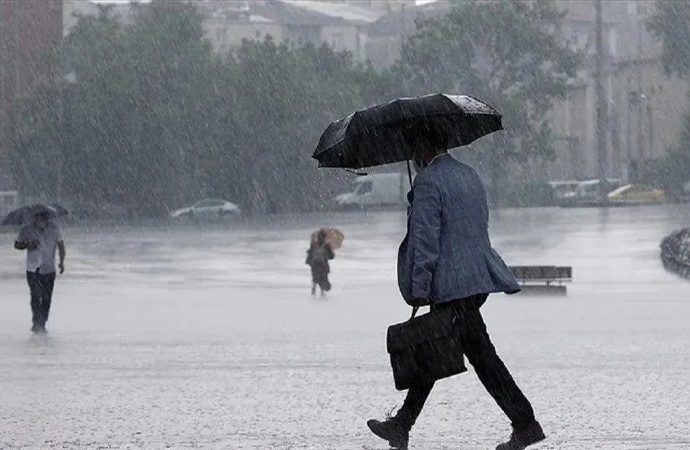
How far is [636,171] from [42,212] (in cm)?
7591

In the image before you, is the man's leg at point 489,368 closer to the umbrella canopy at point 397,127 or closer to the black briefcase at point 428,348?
the black briefcase at point 428,348

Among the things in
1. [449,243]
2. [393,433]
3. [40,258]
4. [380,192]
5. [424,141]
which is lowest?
[380,192]

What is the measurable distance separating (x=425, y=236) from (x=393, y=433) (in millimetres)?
1115

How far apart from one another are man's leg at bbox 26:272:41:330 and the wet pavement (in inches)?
10.1

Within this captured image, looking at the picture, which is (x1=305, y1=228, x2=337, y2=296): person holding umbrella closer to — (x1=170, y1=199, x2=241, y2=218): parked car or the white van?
(x1=170, y1=199, x2=241, y2=218): parked car

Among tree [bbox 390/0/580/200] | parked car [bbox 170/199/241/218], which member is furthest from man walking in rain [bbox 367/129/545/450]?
tree [bbox 390/0/580/200]

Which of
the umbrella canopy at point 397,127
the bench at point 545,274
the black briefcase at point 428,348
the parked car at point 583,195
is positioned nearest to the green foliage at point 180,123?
the parked car at point 583,195

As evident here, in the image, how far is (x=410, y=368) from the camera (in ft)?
26.1

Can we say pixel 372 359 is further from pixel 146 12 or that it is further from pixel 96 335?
pixel 146 12

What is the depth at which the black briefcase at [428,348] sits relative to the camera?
781 cm

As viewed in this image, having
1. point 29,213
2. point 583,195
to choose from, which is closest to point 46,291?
point 29,213

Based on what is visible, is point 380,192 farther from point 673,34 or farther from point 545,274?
point 545,274

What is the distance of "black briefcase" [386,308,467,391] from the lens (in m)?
7.81

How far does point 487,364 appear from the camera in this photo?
787 centimetres
